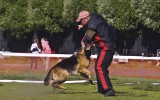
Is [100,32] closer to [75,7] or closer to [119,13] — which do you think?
[119,13]

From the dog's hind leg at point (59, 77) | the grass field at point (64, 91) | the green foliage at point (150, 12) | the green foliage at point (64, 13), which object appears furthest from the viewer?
the green foliage at point (64, 13)

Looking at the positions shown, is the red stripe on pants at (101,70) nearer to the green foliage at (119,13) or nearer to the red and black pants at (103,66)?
the red and black pants at (103,66)

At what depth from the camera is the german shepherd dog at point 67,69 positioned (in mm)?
12836

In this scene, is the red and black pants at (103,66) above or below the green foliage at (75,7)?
below

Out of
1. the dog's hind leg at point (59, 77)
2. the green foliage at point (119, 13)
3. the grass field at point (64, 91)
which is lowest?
the grass field at point (64, 91)

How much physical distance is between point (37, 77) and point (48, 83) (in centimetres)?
537

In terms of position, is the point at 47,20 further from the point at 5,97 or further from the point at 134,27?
the point at 5,97

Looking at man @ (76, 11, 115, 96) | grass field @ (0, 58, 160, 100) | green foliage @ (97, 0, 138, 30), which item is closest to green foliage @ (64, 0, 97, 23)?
green foliage @ (97, 0, 138, 30)

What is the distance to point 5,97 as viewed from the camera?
1155cm

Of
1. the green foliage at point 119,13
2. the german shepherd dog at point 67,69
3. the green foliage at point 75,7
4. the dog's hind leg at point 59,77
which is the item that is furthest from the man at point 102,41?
the green foliage at point 75,7

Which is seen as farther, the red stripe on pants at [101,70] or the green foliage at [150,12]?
the green foliage at [150,12]

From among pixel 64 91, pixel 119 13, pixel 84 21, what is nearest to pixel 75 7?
pixel 119 13

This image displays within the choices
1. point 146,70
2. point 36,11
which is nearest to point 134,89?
point 146,70

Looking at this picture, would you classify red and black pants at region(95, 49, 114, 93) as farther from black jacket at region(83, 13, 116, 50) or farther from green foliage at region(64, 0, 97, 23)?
green foliage at region(64, 0, 97, 23)
